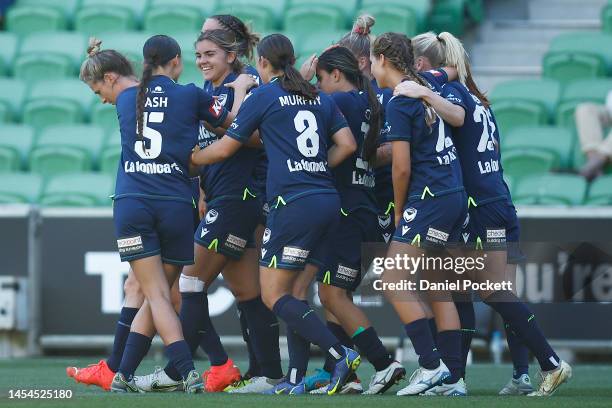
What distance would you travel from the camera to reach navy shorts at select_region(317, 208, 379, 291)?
274 inches

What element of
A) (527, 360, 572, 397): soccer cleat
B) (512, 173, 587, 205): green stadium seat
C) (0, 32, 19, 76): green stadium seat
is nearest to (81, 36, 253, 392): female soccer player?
(527, 360, 572, 397): soccer cleat

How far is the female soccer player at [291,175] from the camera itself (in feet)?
21.4

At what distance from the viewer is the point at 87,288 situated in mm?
10250

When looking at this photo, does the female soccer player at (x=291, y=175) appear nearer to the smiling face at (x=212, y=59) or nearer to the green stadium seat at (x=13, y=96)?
the smiling face at (x=212, y=59)

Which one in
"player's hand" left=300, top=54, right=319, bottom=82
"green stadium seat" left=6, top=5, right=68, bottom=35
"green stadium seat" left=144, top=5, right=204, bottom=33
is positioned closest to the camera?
"player's hand" left=300, top=54, right=319, bottom=82

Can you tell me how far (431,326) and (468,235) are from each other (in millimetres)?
552

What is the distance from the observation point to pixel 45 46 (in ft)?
43.2

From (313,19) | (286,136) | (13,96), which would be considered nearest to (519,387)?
(286,136)

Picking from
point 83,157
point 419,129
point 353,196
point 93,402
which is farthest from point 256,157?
point 83,157

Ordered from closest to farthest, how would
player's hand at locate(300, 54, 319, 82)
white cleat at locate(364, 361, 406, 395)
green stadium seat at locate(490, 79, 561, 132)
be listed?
white cleat at locate(364, 361, 406, 395) < player's hand at locate(300, 54, 319, 82) < green stadium seat at locate(490, 79, 561, 132)

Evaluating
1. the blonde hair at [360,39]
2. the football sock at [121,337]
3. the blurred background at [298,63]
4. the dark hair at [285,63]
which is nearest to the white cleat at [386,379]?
the football sock at [121,337]

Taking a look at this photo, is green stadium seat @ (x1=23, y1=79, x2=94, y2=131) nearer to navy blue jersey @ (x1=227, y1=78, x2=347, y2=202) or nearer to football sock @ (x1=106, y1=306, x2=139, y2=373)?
football sock @ (x1=106, y1=306, x2=139, y2=373)

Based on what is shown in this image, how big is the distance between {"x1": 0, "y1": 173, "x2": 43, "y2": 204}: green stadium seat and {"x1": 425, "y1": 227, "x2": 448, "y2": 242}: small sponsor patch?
5522 millimetres

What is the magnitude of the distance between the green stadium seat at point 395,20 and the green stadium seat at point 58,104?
108 inches
